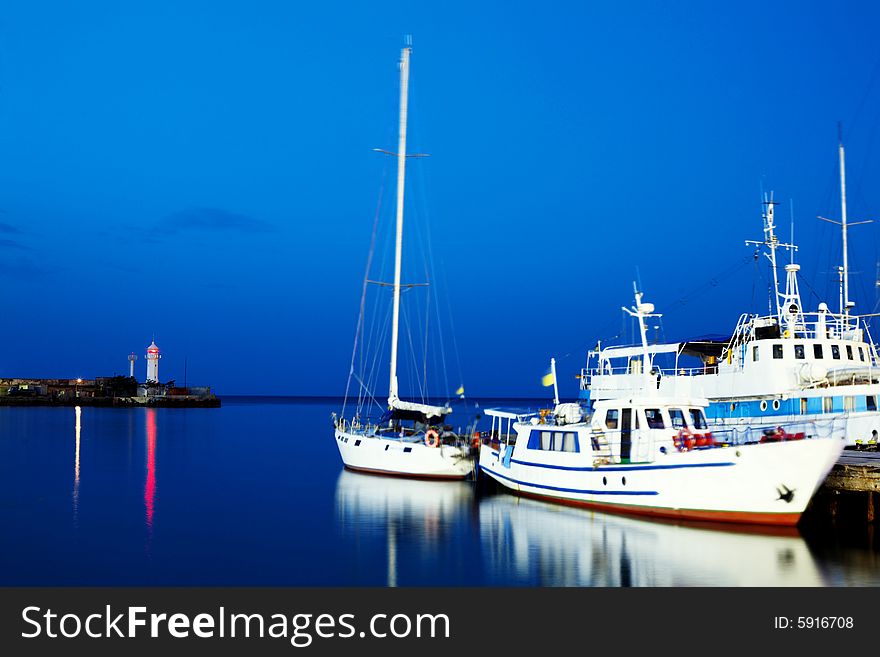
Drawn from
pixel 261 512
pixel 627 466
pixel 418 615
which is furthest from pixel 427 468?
pixel 418 615

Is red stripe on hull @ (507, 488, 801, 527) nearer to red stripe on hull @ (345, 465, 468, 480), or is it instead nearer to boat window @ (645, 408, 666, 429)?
boat window @ (645, 408, 666, 429)

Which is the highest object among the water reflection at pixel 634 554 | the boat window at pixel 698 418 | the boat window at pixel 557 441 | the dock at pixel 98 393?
the dock at pixel 98 393

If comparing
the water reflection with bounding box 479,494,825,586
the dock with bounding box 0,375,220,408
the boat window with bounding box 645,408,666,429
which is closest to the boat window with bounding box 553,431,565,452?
the water reflection with bounding box 479,494,825,586

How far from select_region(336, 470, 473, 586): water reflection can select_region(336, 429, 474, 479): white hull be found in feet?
1.86

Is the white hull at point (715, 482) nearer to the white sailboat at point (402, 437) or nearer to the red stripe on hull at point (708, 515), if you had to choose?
the red stripe on hull at point (708, 515)

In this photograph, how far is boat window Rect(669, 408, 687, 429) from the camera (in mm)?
30938

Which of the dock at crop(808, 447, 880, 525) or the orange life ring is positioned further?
the orange life ring

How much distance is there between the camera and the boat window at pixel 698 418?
31.5m

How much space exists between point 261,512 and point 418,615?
1945 cm

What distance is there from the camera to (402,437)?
44.3 metres

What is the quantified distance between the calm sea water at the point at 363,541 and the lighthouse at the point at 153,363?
147 metres


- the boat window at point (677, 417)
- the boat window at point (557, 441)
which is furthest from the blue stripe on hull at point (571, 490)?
the boat window at point (677, 417)

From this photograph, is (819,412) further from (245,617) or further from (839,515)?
(245,617)

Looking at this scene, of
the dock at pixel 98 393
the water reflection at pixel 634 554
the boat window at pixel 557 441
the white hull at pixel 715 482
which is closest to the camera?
the water reflection at pixel 634 554
